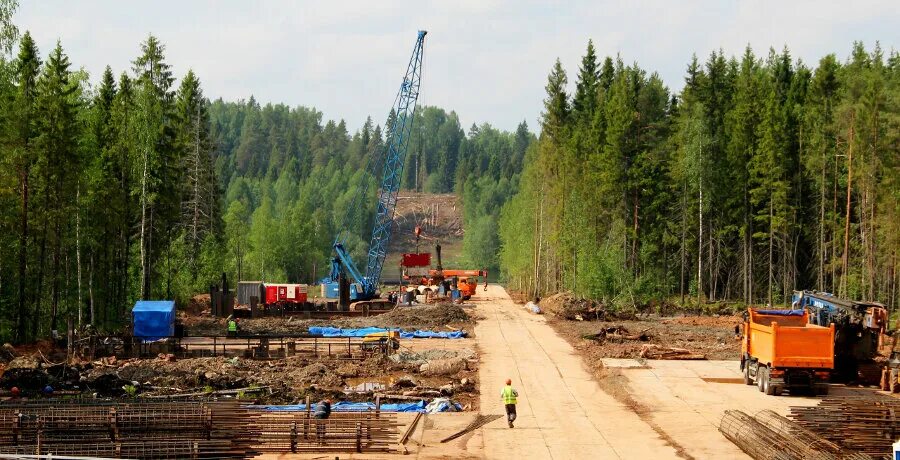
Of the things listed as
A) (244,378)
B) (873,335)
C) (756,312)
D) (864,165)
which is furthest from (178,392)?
(864,165)

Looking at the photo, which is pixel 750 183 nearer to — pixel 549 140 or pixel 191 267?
pixel 549 140

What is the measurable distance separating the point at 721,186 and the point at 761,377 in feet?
162

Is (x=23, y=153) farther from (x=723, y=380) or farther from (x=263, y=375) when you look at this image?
(x=723, y=380)

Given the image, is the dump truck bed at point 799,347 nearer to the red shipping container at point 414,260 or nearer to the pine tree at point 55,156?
the pine tree at point 55,156

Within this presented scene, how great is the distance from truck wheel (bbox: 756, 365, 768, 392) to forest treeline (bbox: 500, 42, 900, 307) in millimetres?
31977

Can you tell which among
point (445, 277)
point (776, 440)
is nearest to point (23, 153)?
point (776, 440)

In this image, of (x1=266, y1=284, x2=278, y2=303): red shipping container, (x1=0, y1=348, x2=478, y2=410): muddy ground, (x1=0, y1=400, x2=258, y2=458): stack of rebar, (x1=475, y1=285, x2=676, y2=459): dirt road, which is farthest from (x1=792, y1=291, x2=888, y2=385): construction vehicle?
(x1=266, y1=284, x2=278, y2=303): red shipping container

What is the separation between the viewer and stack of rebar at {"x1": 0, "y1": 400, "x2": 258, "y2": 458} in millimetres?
20719

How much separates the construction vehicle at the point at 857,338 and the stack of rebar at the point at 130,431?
21.2m

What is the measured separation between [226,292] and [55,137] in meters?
22.5

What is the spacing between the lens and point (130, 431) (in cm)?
2116

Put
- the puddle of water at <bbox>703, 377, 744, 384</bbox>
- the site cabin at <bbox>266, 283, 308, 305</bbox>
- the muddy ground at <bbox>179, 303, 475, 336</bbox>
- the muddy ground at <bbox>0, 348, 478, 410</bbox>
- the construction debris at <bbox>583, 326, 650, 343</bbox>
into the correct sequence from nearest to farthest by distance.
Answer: the muddy ground at <bbox>0, 348, 478, 410</bbox>
the puddle of water at <bbox>703, 377, 744, 384</bbox>
the construction debris at <bbox>583, 326, 650, 343</bbox>
the muddy ground at <bbox>179, 303, 475, 336</bbox>
the site cabin at <bbox>266, 283, 308, 305</bbox>

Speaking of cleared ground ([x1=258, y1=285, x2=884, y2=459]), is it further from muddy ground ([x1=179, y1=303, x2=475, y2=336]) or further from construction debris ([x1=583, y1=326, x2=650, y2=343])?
muddy ground ([x1=179, y1=303, x2=475, y2=336])

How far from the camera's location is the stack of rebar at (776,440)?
20.7 metres
